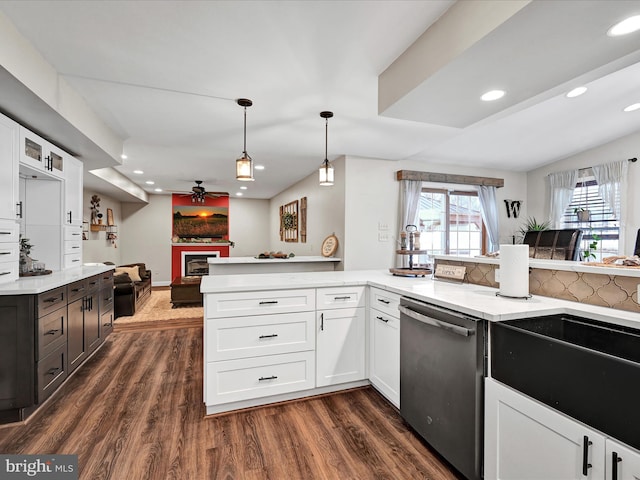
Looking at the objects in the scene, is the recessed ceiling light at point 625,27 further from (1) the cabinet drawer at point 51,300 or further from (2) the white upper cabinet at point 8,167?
(2) the white upper cabinet at point 8,167

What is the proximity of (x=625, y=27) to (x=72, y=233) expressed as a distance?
4.70 metres

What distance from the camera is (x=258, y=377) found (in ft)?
7.53

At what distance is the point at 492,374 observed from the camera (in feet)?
4.99

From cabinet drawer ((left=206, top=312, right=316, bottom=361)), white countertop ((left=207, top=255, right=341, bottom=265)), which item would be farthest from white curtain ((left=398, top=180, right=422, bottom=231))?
cabinet drawer ((left=206, top=312, right=316, bottom=361))

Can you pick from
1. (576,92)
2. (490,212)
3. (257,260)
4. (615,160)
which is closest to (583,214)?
(615,160)

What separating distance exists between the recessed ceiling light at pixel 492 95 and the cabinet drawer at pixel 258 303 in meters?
1.83

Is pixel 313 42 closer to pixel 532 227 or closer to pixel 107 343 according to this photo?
pixel 107 343

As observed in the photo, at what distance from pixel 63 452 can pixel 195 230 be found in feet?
24.5

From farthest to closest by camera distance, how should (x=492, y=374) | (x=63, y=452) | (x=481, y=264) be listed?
(x=481, y=264)
(x=63, y=452)
(x=492, y=374)

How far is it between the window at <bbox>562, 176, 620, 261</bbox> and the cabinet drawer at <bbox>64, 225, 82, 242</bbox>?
7.02 meters

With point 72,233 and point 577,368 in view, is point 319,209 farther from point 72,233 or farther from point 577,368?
point 577,368

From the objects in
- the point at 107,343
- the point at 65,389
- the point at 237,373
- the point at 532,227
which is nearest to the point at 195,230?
the point at 107,343

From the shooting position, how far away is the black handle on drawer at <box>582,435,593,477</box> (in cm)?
112

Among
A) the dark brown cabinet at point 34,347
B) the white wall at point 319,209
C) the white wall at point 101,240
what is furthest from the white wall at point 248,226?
the dark brown cabinet at point 34,347
